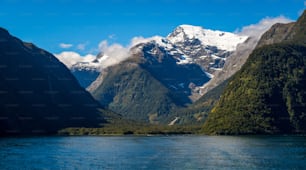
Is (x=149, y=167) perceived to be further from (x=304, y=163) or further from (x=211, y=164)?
(x=304, y=163)

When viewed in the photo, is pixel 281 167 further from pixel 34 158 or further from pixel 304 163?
pixel 34 158

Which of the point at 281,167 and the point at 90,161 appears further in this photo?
A: the point at 90,161

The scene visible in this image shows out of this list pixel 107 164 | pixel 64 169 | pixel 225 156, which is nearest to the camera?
pixel 64 169

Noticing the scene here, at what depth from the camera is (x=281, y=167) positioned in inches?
5123

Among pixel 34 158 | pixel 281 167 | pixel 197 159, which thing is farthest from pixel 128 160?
pixel 281 167

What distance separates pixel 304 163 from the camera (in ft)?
446

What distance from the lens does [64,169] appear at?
129250 mm

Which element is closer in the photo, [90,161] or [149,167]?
[149,167]

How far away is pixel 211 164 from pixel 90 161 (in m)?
35.5

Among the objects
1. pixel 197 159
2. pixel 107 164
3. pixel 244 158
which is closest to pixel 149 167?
pixel 107 164

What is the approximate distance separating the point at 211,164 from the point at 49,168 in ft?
136

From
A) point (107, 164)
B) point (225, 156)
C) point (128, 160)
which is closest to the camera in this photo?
point (107, 164)

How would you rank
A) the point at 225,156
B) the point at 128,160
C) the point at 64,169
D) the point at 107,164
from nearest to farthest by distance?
the point at 64,169
the point at 107,164
the point at 128,160
the point at 225,156

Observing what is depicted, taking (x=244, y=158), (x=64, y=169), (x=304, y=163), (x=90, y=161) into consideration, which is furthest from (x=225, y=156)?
(x=64, y=169)
